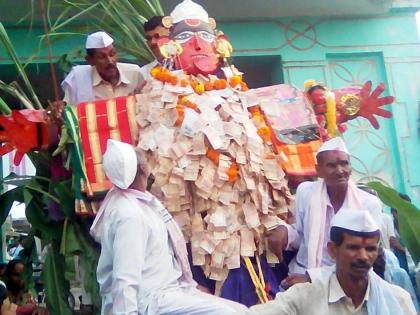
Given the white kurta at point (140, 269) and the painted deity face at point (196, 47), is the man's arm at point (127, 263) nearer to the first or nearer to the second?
the white kurta at point (140, 269)

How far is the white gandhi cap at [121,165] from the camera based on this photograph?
3.18m

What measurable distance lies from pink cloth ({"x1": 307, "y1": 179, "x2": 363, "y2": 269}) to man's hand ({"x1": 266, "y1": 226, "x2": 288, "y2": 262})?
0.17m

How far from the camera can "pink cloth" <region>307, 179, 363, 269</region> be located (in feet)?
11.7

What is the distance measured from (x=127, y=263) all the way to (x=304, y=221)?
1.09 m

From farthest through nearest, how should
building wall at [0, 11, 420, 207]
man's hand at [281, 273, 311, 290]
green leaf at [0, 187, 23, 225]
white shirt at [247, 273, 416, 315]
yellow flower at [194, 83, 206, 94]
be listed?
building wall at [0, 11, 420, 207]
green leaf at [0, 187, 23, 225]
yellow flower at [194, 83, 206, 94]
man's hand at [281, 273, 311, 290]
white shirt at [247, 273, 416, 315]

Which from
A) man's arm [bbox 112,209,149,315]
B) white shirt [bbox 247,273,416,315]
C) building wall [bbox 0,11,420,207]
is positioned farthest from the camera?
building wall [bbox 0,11,420,207]

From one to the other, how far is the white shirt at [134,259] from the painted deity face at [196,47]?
107cm

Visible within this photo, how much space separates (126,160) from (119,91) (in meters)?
1.27

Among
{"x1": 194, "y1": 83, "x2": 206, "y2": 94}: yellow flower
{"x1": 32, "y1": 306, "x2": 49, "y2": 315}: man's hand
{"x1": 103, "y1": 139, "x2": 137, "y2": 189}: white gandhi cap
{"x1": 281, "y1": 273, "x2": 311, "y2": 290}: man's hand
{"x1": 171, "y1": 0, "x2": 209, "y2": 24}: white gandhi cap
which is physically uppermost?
{"x1": 171, "y1": 0, "x2": 209, "y2": 24}: white gandhi cap

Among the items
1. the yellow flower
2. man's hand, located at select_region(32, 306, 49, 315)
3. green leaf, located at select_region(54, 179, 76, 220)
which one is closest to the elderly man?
the yellow flower

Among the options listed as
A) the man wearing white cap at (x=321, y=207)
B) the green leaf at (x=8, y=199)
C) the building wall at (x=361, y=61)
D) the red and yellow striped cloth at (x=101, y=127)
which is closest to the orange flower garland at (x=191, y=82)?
the red and yellow striped cloth at (x=101, y=127)

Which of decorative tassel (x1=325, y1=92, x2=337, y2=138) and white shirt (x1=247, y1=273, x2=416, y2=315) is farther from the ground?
decorative tassel (x1=325, y1=92, x2=337, y2=138)

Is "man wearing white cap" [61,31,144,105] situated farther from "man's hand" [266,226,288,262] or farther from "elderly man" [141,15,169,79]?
"man's hand" [266,226,288,262]

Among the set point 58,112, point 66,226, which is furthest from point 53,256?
point 58,112
